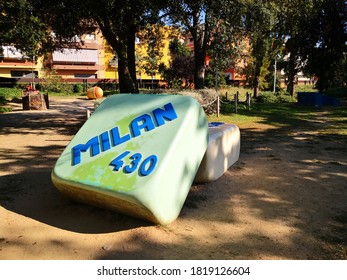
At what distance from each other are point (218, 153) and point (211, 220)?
1501 millimetres

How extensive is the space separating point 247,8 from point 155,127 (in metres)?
8.78

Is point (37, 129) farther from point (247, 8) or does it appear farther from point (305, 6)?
point (305, 6)

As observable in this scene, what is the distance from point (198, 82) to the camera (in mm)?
16703

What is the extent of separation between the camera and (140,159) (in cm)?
357

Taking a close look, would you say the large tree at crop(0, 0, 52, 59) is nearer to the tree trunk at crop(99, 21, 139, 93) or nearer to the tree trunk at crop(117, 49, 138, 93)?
the tree trunk at crop(99, 21, 139, 93)

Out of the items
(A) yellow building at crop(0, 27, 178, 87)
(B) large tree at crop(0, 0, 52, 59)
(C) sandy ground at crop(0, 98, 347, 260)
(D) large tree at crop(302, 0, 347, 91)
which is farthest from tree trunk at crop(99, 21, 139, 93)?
(A) yellow building at crop(0, 27, 178, 87)

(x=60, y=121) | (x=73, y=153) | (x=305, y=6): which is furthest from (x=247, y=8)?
(x=73, y=153)

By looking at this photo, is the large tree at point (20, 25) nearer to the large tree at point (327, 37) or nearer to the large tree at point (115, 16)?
the large tree at point (115, 16)

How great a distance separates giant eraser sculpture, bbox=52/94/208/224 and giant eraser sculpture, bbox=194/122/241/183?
2.40 ft

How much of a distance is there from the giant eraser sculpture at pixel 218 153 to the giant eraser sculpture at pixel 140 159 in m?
0.73

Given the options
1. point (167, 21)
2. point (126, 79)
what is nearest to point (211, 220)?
point (126, 79)

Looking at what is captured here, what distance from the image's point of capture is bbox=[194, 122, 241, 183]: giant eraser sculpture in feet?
15.8

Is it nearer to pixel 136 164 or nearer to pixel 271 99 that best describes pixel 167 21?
pixel 271 99

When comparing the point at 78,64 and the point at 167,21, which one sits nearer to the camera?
the point at 167,21
